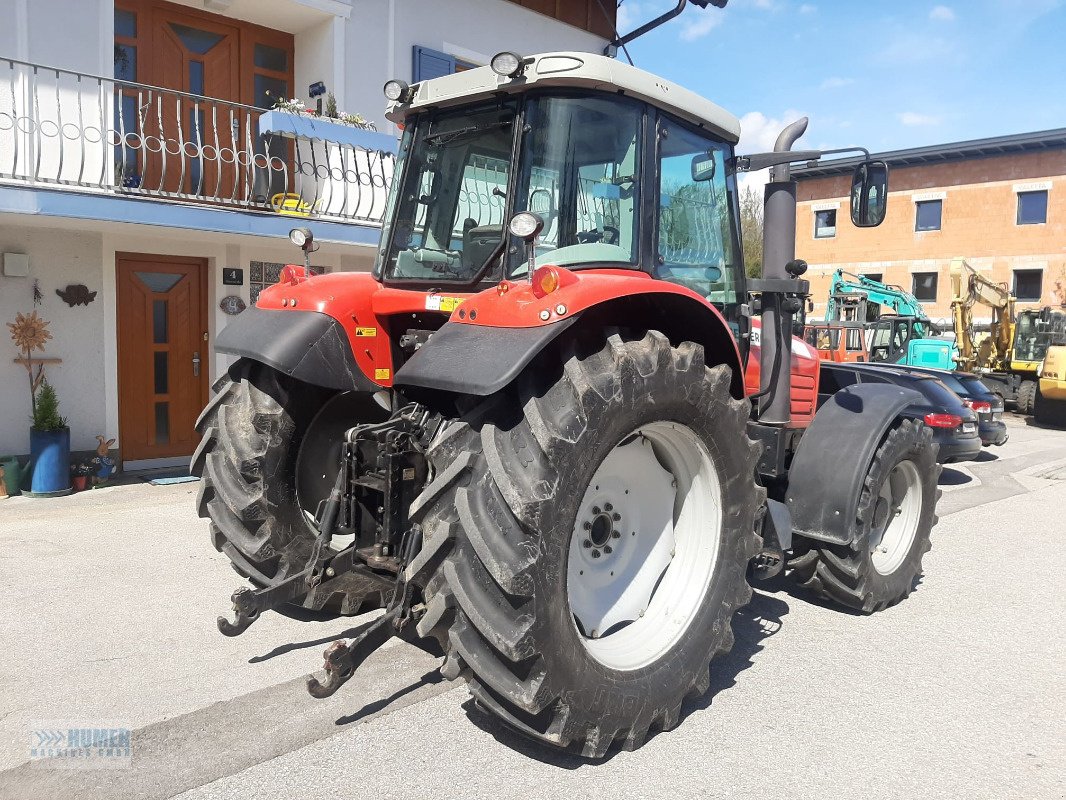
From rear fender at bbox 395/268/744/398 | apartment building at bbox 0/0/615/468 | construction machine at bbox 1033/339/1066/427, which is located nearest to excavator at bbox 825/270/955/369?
construction machine at bbox 1033/339/1066/427

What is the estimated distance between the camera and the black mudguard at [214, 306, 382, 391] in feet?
11.0

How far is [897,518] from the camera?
4738mm

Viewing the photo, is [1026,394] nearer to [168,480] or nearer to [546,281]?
[168,480]

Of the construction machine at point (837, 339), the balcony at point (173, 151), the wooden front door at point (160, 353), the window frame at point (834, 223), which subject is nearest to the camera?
the balcony at point (173, 151)

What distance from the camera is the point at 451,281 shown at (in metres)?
3.51

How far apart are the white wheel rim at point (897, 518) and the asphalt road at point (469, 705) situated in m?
0.29

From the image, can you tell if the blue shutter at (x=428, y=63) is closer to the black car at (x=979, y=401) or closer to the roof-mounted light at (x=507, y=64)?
the black car at (x=979, y=401)

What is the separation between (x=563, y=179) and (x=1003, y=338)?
18.1 metres

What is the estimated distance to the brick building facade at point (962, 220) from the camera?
2622 centimetres

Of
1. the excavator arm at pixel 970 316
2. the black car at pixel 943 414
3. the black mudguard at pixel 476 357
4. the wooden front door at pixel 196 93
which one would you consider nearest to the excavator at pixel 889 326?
the excavator arm at pixel 970 316

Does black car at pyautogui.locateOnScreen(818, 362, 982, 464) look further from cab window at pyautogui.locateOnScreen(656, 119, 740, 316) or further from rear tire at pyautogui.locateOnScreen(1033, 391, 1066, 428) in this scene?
rear tire at pyautogui.locateOnScreen(1033, 391, 1066, 428)

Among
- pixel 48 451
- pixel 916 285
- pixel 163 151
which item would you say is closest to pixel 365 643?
pixel 48 451

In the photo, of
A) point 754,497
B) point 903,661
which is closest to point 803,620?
point 903,661

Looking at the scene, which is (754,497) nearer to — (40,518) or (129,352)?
(40,518)
